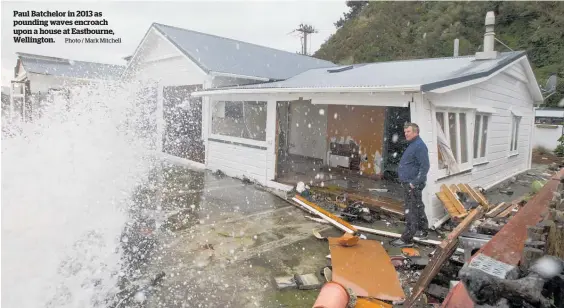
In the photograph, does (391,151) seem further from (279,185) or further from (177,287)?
(177,287)

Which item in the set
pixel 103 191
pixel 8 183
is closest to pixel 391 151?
pixel 103 191

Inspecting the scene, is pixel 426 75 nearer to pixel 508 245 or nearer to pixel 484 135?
pixel 484 135

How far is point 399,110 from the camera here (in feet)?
35.1

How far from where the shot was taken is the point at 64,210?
4.94 metres

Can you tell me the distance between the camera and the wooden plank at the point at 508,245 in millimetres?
2685

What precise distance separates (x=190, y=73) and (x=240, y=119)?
3.33 meters

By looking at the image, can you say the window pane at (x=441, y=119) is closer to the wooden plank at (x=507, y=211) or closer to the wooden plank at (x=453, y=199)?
the wooden plank at (x=453, y=199)

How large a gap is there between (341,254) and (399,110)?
7131 mm

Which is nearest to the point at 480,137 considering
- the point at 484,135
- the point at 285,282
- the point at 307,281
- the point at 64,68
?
the point at 484,135

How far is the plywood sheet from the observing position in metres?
3.85

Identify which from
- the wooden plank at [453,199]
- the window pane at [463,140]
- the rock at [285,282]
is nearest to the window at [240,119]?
the window pane at [463,140]

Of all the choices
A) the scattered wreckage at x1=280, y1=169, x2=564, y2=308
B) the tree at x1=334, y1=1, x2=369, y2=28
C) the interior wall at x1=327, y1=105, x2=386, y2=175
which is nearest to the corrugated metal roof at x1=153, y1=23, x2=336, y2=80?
the interior wall at x1=327, y1=105, x2=386, y2=175

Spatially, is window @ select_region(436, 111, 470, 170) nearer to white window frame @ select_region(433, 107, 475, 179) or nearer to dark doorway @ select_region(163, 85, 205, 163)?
white window frame @ select_region(433, 107, 475, 179)

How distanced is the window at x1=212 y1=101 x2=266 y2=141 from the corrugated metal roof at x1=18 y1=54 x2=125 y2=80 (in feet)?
57.0
